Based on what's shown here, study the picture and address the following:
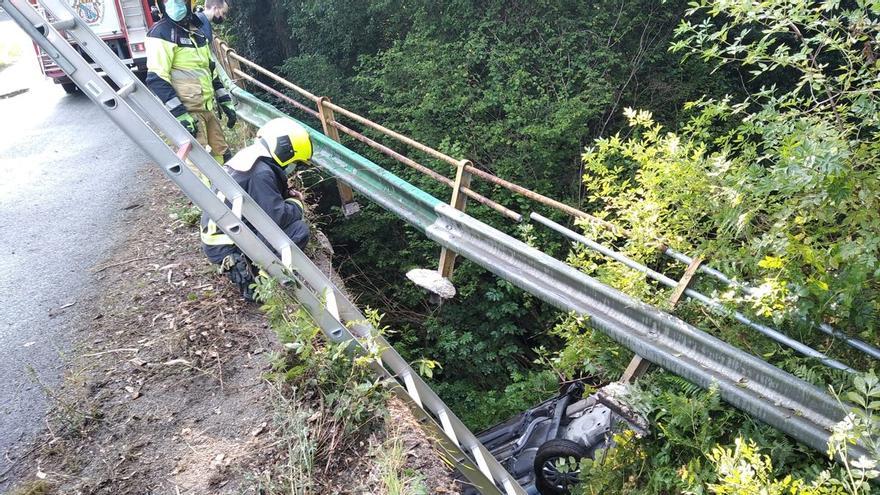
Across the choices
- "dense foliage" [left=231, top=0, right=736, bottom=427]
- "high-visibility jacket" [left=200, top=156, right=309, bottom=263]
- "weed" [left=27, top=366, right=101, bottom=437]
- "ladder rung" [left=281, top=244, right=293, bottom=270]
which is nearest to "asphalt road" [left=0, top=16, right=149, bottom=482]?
"weed" [left=27, top=366, right=101, bottom=437]

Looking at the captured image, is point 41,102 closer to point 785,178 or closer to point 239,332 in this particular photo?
point 239,332

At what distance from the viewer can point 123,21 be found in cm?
1275

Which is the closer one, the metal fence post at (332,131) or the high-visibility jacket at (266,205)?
the high-visibility jacket at (266,205)

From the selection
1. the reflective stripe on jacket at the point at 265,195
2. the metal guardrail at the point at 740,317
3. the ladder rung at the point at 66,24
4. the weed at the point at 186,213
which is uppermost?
the ladder rung at the point at 66,24

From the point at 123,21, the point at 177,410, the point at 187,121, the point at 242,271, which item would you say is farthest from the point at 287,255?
the point at 123,21

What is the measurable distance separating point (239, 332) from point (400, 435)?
161 centimetres

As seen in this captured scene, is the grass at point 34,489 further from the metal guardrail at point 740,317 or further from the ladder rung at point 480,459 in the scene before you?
the metal guardrail at point 740,317

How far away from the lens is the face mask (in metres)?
5.95

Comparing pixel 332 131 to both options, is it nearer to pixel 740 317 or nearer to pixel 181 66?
pixel 181 66

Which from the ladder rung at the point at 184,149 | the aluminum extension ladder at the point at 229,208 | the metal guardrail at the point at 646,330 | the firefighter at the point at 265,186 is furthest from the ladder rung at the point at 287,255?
the metal guardrail at the point at 646,330

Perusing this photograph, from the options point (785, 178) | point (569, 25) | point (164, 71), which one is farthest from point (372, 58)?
point (785, 178)

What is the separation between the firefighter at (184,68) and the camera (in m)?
6.07

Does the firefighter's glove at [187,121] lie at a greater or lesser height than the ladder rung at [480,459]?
greater

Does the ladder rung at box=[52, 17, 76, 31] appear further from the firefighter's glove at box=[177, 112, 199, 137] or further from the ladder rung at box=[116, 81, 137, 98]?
the firefighter's glove at box=[177, 112, 199, 137]
